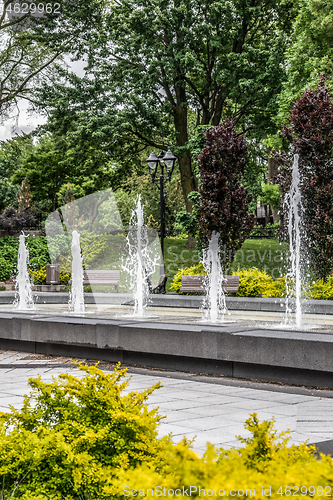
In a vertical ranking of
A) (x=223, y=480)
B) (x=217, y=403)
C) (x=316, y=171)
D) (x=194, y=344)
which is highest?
(x=316, y=171)

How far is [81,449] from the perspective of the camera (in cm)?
282

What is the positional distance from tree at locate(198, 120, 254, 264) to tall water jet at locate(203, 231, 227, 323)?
0.46 m

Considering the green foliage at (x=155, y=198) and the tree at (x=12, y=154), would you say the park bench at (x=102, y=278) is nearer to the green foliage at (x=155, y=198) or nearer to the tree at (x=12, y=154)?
the green foliage at (x=155, y=198)

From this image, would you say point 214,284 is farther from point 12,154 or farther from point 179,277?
point 12,154

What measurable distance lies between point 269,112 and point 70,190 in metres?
13.6

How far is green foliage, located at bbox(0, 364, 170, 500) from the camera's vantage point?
2.61 meters

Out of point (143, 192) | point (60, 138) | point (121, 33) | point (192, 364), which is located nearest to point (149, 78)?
point (121, 33)

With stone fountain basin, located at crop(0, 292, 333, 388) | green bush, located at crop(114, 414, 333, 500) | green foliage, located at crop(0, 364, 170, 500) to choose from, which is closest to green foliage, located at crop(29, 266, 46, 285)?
stone fountain basin, located at crop(0, 292, 333, 388)

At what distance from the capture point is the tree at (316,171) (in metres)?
17.1

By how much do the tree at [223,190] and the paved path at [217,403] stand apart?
12261 millimetres

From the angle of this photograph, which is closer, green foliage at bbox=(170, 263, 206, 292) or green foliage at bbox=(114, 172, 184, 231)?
green foliage at bbox=(170, 263, 206, 292)

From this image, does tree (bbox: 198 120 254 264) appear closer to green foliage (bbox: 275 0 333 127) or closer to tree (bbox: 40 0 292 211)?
green foliage (bbox: 275 0 333 127)

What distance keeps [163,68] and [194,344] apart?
22.3 metres

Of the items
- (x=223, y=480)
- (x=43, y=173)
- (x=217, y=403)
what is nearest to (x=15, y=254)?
(x=43, y=173)
